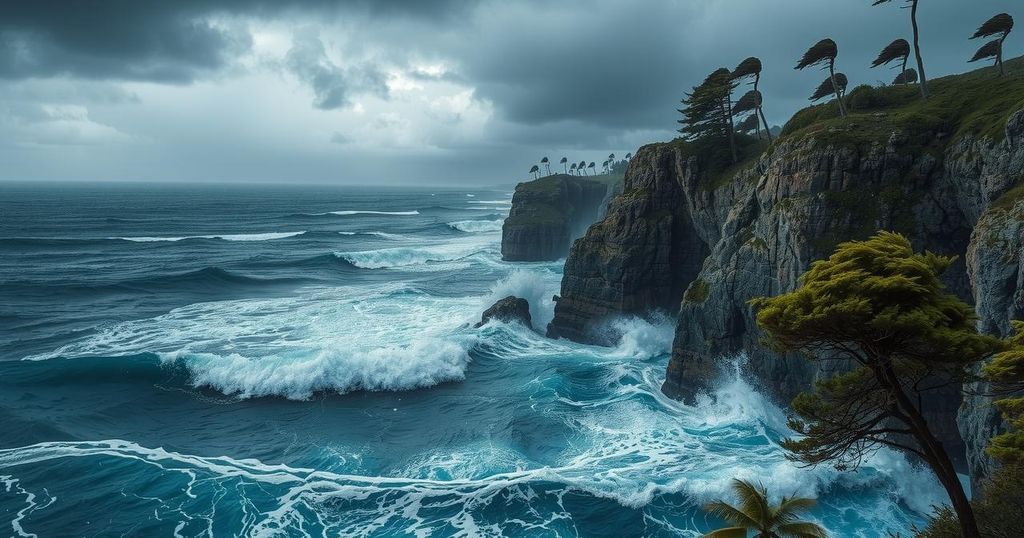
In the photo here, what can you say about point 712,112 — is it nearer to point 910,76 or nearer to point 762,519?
point 910,76

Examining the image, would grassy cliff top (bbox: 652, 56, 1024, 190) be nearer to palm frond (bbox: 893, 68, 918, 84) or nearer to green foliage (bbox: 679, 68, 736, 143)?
green foliage (bbox: 679, 68, 736, 143)

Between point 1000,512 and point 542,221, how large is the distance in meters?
80.0

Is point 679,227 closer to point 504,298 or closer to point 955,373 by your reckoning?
point 504,298

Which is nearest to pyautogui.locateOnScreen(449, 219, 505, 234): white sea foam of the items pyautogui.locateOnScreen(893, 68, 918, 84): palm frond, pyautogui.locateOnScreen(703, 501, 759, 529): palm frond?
pyautogui.locateOnScreen(893, 68, 918, 84): palm frond

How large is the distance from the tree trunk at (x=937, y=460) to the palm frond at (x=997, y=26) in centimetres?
3633

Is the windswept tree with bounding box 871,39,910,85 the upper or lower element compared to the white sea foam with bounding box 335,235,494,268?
upper

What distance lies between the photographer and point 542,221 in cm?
9244

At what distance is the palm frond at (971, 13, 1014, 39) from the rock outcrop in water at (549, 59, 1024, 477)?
2.92 metres

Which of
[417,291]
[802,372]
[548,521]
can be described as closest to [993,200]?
[802,372]

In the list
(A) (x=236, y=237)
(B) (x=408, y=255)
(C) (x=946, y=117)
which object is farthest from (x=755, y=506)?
(A) (x=236, y=237)

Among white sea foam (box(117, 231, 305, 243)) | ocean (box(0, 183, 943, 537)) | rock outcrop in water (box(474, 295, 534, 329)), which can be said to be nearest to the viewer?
ocean (box(0, 183, 943, 537))

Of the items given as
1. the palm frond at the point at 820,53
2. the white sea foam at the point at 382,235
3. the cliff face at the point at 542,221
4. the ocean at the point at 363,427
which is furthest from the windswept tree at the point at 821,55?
the white sea foam at the point at 382,235

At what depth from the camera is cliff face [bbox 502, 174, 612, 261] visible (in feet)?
296

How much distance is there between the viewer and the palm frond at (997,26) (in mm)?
34344
